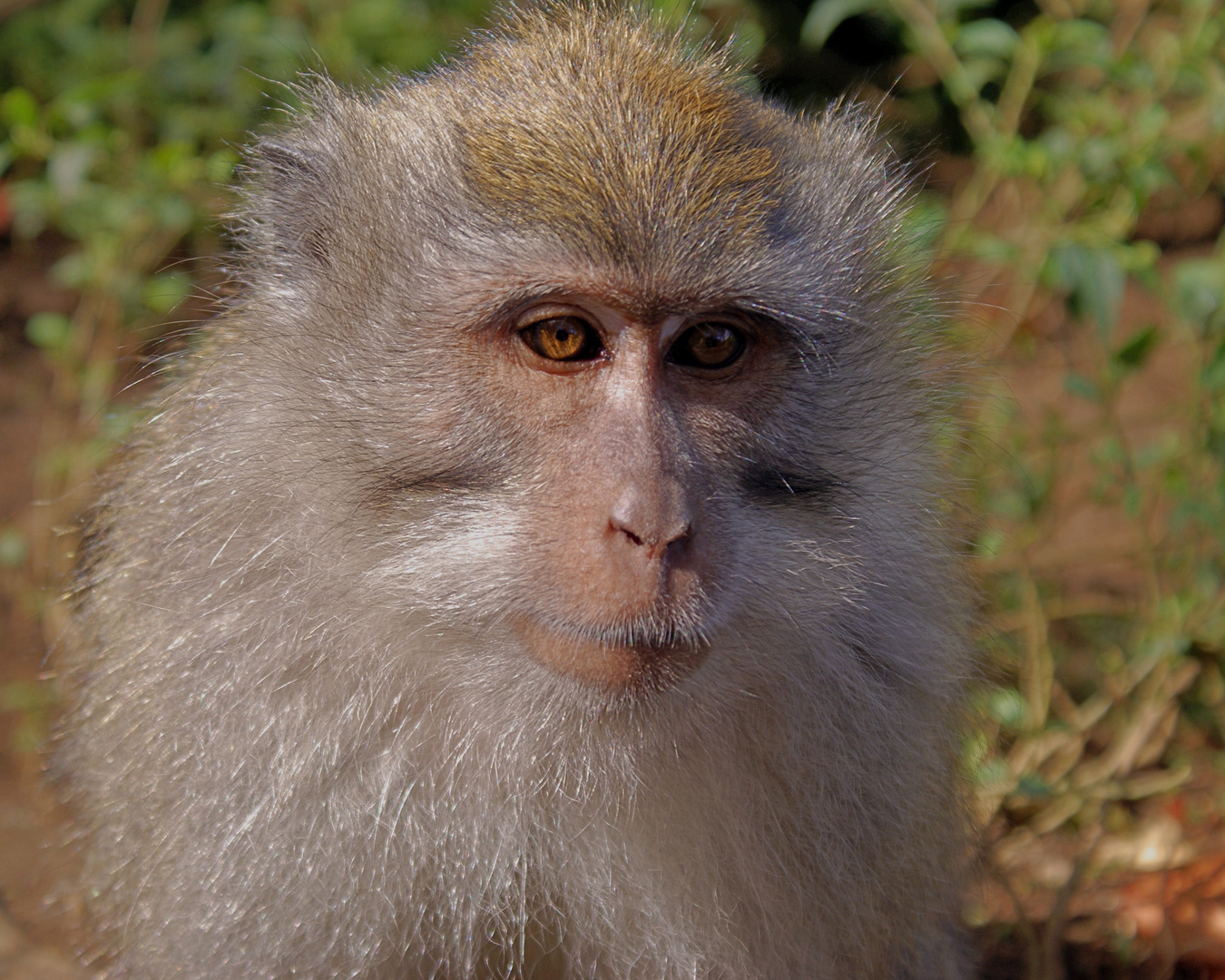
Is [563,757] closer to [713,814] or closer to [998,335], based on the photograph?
[713,814]

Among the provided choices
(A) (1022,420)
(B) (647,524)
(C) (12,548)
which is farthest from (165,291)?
(A) (1022,420)

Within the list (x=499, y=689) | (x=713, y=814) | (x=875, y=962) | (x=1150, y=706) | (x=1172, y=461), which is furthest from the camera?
(x=1172, y=461)

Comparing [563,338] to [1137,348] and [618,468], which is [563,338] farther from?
[1137,348]

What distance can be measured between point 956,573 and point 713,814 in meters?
0.66

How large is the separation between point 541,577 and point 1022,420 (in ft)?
9.91

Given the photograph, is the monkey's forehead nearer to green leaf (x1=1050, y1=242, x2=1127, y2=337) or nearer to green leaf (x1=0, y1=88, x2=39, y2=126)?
green leaf (x1=1050, y1=242, x2=1127, y2=337)

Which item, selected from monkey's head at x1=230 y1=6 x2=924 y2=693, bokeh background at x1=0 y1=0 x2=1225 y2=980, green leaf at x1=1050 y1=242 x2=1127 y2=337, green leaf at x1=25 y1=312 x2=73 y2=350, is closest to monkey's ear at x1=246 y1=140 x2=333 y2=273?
monkey's head at x1=230 y1=6 x2=924 y2=693

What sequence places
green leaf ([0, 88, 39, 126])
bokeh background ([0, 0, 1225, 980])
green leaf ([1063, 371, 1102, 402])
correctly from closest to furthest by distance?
bokeh background ([0, 0, 1225, 980]) → green leaf ([1063, 371, 1102, 402]) → green leaf ([0, 88, 39, 126])

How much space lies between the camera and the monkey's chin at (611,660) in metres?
1.86

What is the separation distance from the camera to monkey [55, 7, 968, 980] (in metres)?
1.98

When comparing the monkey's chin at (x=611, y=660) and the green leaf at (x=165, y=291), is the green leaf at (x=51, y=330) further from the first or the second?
the monkey's chin at (x=611, y=660)

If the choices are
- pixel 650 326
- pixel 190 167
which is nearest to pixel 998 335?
pixel 650 326

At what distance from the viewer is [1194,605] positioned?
3385mm

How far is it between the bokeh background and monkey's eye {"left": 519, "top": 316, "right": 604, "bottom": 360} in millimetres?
783
